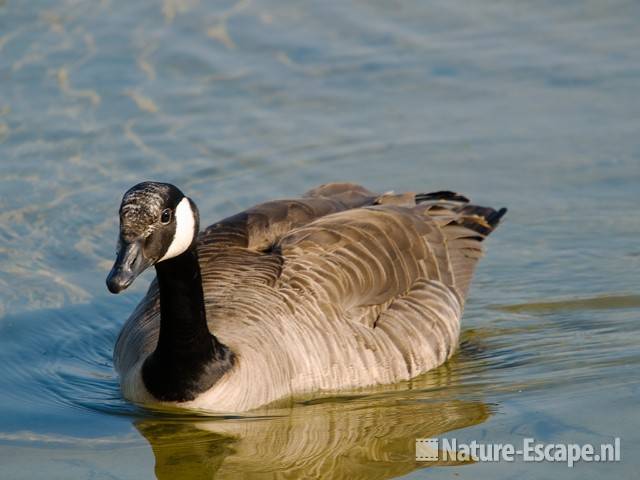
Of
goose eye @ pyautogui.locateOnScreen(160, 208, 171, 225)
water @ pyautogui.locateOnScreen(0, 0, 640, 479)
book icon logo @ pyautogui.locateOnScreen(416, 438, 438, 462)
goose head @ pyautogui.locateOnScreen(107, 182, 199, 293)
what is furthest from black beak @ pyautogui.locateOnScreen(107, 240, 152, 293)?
book icon logo @ pyautogui.locateOnScreen(416, 438, 438, 462)

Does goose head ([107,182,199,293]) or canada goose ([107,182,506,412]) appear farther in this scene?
canada goose ([107,182,506,412])

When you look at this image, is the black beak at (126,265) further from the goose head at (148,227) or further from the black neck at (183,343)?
the black neck at (183,343)

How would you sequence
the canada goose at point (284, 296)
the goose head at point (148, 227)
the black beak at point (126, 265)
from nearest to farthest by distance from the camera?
1. the black beak at point (126, 265)
2. the goose head at point (148, 227)
3. the canada goose at point (284, 296)

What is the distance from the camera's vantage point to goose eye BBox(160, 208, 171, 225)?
811 centimetres

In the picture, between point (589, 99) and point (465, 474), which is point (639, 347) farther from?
point (589, 99)

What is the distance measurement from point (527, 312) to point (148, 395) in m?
3.59

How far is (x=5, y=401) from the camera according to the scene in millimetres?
9320

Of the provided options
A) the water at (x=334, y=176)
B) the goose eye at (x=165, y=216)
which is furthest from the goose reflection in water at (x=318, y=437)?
the goose eye at (x=165, y=216)

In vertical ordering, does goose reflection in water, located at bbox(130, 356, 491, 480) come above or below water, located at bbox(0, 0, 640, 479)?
below

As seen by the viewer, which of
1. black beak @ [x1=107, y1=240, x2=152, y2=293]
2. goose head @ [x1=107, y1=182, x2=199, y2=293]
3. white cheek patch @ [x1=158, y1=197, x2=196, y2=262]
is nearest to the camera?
black beak @ [x1=107, y1=240, x2=152, y2=293]

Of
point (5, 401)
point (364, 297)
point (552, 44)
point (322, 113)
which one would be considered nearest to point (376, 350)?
point (364, 297)

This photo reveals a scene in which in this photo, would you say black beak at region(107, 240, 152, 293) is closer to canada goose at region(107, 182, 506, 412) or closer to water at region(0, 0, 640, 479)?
canada goose at region(107, 182, 506, 412)

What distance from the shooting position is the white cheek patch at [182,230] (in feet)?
27.2

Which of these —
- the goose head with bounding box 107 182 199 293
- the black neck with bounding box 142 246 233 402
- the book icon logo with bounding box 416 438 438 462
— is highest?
the goose head with bounding box 107 182 199 293
